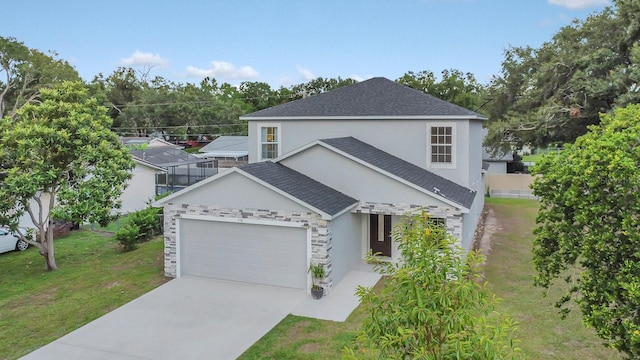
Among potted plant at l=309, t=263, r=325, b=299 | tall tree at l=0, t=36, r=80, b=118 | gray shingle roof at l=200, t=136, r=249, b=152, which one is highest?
tall tree at l=0, t=36, r=80, b=118

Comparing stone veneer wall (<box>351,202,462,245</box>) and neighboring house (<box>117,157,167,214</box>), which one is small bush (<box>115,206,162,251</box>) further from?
stone veneer wall (<box>351,202,462,245</box>)

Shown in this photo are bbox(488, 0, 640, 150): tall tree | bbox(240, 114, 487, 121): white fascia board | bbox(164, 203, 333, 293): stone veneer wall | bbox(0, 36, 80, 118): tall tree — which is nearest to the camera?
bbox(164, 203, 333, 293): stone veneer wall

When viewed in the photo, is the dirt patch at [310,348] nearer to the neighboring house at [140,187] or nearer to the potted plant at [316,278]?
the potted plant at [316,278]

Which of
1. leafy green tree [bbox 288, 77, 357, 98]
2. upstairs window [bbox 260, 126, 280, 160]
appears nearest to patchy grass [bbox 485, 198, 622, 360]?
upstairs window [bbox 260, 126, 280, 160]

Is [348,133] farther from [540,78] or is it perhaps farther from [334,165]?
[540,78]

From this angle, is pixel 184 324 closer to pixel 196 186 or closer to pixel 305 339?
pixel 305 339

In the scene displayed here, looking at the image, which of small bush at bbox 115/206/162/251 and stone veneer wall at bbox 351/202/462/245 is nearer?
stone veneer wall at bbox 351/202/462/245

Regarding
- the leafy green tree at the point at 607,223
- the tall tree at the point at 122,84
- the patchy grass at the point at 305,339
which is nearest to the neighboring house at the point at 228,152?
the patchy grass at the point at 305,339
